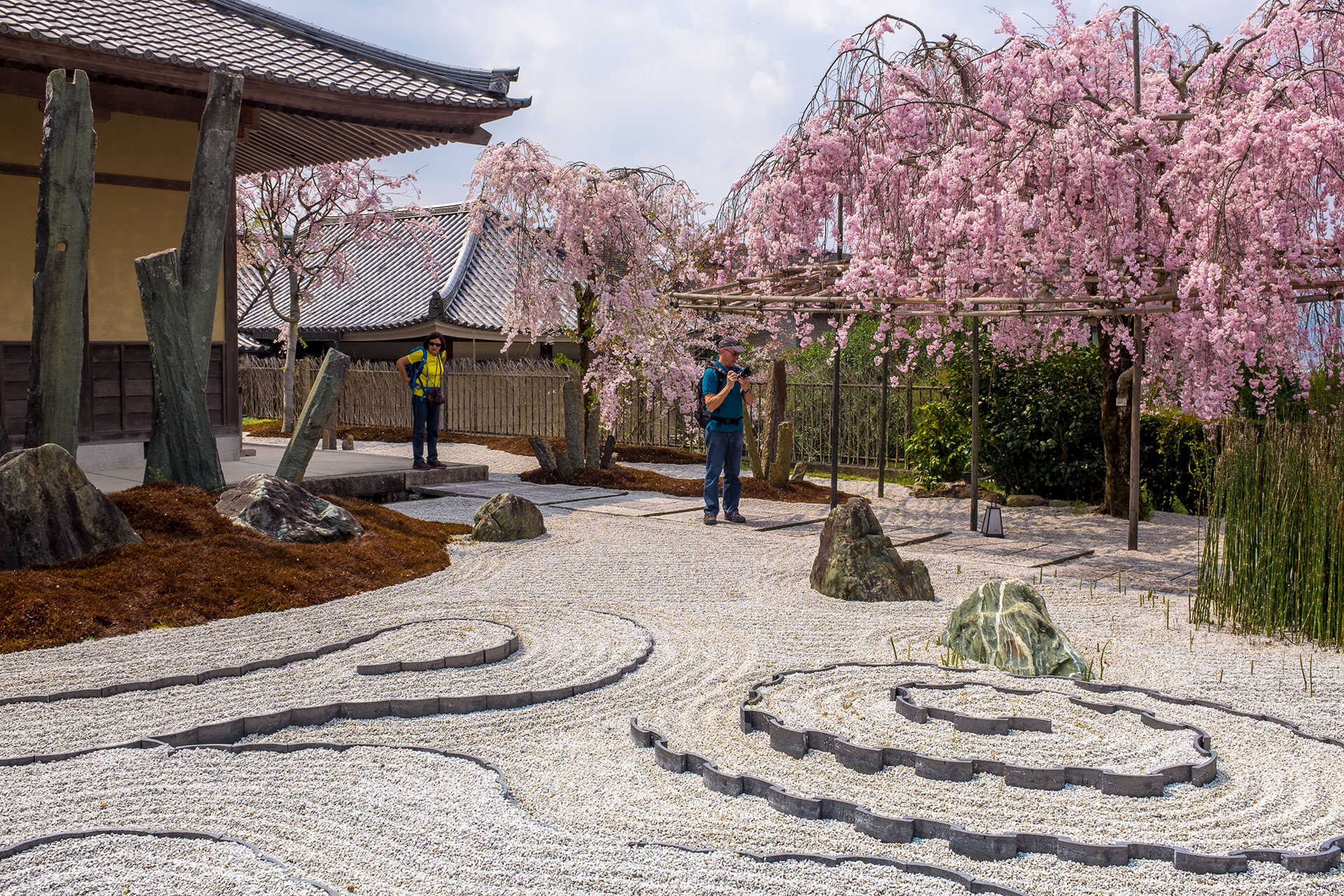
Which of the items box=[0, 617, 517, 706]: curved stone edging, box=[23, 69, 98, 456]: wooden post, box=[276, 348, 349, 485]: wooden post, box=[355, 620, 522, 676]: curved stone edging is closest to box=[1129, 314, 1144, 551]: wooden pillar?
box=[0, 617, 517, 706]: curved stone edging

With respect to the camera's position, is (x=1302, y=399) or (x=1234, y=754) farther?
(x=1302, y=399)

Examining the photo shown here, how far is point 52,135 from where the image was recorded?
6871 millimetres

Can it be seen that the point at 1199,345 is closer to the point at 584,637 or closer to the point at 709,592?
the point at 709,592

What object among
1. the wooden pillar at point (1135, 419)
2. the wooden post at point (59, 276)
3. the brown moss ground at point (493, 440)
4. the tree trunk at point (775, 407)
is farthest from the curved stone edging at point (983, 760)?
the brown moss ground at point (493, 440)

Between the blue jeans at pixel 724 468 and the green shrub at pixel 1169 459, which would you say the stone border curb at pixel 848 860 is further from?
the green shrub at pixel 1169 459

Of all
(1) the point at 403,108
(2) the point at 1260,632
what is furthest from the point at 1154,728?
(1) the point at 403,108

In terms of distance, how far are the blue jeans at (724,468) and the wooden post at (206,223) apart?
3.91 metres

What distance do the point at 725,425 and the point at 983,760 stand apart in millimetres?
5692

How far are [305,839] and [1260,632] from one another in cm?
458

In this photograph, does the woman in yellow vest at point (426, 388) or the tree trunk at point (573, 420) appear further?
the tree trunk at point (573, 420)

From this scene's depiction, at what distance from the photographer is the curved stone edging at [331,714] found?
11.8 feet

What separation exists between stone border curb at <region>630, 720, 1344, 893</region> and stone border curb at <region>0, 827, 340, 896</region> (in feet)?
4.61

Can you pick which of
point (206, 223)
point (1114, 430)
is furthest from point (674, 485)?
point (206, 223)

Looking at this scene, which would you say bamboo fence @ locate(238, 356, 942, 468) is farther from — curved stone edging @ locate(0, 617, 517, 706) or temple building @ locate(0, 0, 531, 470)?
curved stone edging @ locate(0, 617, 517, 706)
